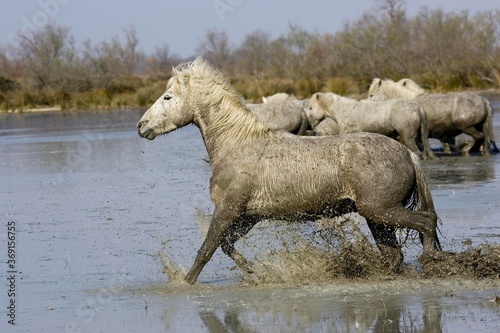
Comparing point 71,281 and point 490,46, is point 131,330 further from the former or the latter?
point 490,46

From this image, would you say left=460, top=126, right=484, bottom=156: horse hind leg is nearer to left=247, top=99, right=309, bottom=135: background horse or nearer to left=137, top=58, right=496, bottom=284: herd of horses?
left=247, top=99, right=309, bottom=135: background horse

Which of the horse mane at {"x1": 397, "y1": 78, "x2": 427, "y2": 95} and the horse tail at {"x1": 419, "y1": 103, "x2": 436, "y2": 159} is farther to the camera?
the horse mane at {"x1": 397, "y1": 78, "x2": 427, "y2": 95}

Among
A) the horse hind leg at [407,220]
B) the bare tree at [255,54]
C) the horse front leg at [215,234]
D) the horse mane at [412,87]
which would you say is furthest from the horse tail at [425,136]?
the bare tree at [255,54]

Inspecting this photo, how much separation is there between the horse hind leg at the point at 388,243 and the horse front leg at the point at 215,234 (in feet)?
4.10

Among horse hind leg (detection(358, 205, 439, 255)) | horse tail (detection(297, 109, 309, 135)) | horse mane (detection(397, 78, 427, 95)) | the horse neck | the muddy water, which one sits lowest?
horse tail (detection(297, 109, 309, 135))

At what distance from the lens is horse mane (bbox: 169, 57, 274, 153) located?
948cm

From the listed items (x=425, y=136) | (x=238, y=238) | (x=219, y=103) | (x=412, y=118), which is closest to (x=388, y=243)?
(x=238, y=238)

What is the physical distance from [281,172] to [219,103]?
96cm

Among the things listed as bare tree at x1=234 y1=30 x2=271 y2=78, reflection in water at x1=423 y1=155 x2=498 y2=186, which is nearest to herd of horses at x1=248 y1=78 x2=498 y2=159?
reflection in water at x1=423 y1=155 x2=498 y2=186

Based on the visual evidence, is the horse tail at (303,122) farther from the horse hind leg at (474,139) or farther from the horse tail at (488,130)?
the horse tail at (488,130)

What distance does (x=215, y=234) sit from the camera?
920cm

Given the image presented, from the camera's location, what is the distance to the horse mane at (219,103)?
9.48m

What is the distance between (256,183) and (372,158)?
42.4 inches

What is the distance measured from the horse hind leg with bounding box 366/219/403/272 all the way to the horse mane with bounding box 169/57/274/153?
4.37ft
